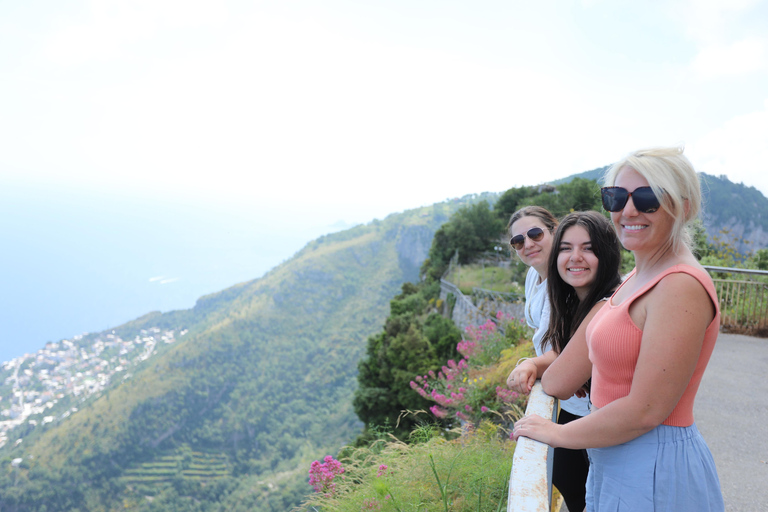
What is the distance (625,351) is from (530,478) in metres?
0.37

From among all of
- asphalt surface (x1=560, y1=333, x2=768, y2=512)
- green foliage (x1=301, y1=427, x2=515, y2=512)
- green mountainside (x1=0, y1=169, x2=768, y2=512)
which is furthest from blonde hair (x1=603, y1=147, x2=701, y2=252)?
green mountainside (x1=0, y1=169, x2=768, y2=512)

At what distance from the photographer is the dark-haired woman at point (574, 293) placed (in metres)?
1.41

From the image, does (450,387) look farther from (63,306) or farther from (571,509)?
(63,306)

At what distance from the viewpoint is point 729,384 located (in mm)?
4039

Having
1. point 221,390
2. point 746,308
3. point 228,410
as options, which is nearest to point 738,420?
point 746,308

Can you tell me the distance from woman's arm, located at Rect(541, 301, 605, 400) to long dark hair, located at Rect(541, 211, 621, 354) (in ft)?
0.40

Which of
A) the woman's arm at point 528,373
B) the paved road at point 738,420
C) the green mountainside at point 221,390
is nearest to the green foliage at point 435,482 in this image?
the woman's arm at point 528,373

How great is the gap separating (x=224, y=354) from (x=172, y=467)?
20.0m

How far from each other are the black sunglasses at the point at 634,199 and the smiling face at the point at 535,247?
94 centimetres

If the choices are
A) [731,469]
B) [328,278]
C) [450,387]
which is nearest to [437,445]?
[731,469]

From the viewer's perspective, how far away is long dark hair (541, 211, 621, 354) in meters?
1.41

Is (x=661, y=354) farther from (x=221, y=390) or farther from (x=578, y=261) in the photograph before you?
(x=221, y=390)

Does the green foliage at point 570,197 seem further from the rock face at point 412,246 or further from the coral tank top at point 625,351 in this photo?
the rock face at point 412,246

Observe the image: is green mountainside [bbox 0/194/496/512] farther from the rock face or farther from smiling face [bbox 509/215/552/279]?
smiling face [bbox 509/215/552/279]
